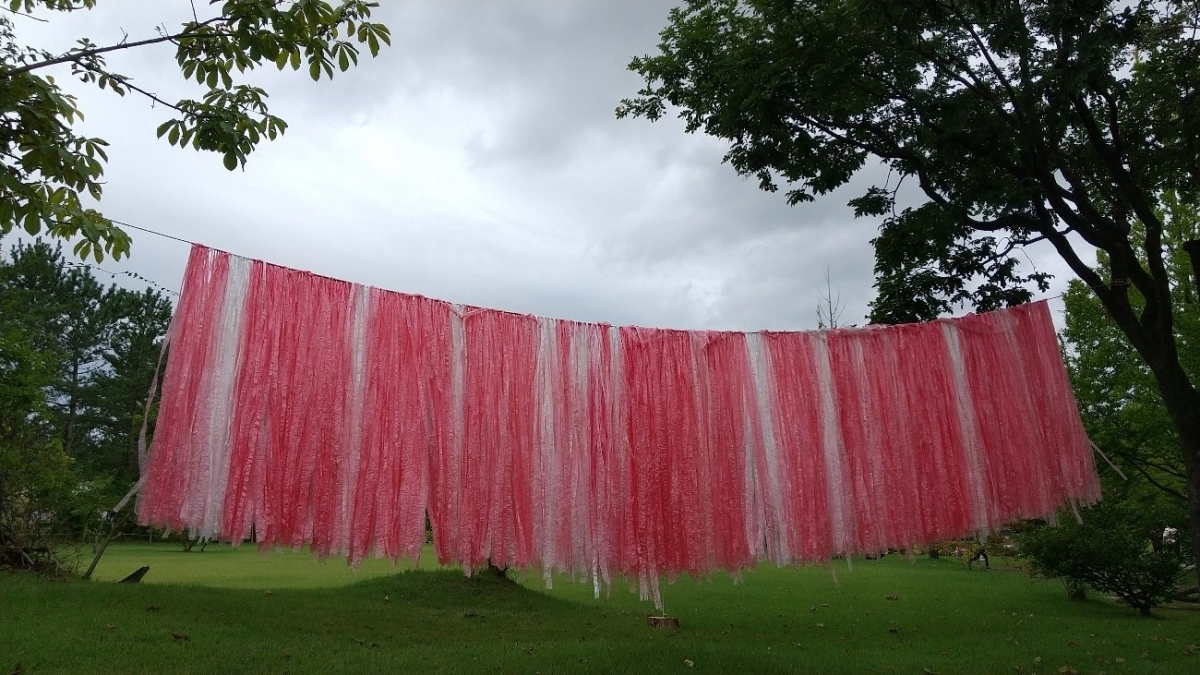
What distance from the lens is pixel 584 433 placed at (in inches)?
168

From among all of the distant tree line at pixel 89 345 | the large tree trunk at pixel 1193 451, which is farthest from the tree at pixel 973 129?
the distant tree line at pixel 89 345

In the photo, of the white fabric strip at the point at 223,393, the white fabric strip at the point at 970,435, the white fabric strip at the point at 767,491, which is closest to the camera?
the white fabric strip at the point at 223,393

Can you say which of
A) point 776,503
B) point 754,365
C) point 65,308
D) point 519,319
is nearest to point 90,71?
point 519,319

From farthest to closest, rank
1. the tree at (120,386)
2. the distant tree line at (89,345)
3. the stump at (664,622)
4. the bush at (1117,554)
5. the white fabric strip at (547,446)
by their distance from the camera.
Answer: the tree at (120,386) < the distant tree line at (89,345) < the bush at (1117,554) < the stump at (664,622) < the white fabric strip at (547,446)

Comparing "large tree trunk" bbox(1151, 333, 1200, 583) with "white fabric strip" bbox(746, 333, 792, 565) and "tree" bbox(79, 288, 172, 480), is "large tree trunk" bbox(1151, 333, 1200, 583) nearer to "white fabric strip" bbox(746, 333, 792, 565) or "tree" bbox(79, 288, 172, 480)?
"white fabric strip" bbox(746, 333, 792, 565)

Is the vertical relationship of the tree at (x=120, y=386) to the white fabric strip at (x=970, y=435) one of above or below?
above

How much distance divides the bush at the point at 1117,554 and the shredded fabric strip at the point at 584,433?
8032 millimetres

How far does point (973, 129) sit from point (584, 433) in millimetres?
4419

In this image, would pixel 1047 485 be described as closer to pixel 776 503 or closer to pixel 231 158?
pixel 776 503

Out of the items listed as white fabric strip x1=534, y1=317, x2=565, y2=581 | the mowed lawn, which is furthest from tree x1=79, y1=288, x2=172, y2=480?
white fabric strip x1=534, y1=317, x2=565, y2=581

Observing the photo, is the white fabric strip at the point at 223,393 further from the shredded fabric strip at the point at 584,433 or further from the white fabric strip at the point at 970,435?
the white fabric strip at the point at 970,435

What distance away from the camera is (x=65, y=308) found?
26.6 m

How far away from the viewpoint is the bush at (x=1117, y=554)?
1127 centimetres

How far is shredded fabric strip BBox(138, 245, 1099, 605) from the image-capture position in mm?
3660
